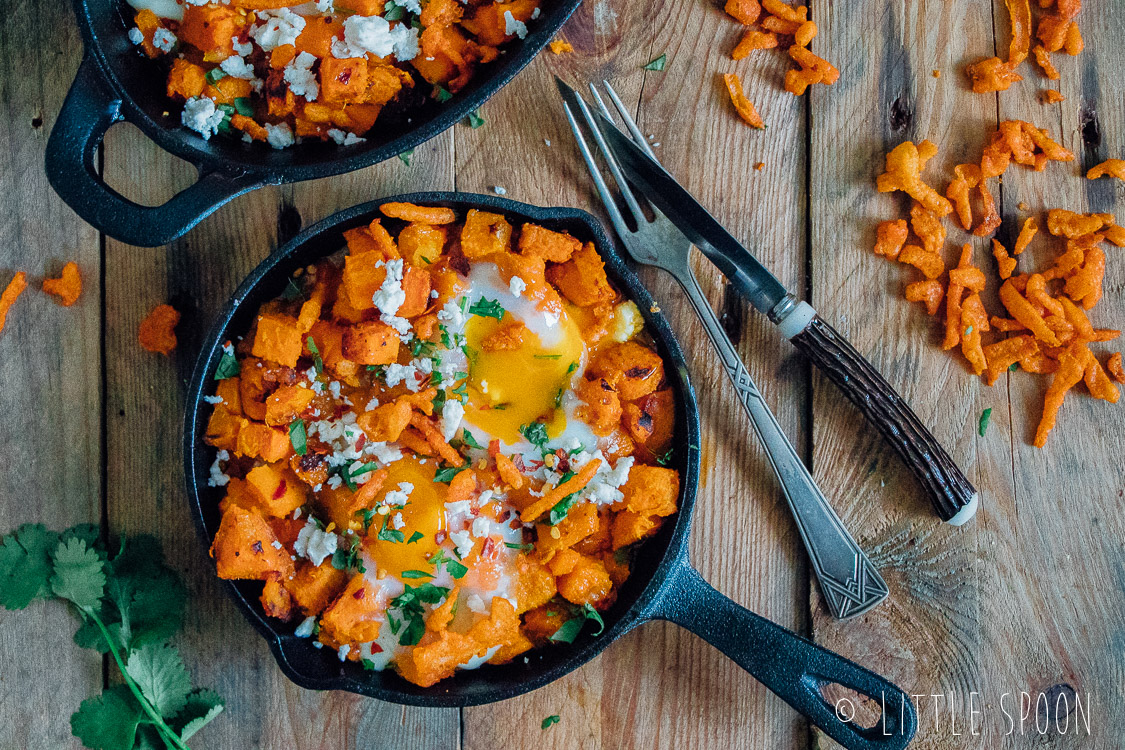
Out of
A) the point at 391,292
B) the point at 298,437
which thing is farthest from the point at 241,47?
the point at 298,437

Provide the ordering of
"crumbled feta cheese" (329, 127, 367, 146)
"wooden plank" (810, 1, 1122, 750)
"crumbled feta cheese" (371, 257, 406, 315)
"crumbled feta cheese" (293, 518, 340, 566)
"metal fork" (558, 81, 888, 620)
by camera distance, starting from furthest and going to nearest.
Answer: "wooden plank" (810, 1, 1122, 750)
"metal fork" (558, 81, 888, 620)
"crumbled feta cheese" (329, 127, 367, 146)
"crumbled feta cheese" (293, 518, 340, 566)
"crumbled feta cheese" (371, 257, 406, 315)

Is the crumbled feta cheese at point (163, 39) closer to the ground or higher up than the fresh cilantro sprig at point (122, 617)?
higher up

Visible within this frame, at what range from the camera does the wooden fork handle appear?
254 cm

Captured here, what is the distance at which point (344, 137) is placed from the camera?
2.34 m

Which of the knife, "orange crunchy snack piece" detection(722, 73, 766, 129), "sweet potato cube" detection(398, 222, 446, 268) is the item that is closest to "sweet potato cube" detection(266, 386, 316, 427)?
"sweet potato cube" detection(398, 222, 446, 268)

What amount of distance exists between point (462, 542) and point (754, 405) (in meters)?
1.01

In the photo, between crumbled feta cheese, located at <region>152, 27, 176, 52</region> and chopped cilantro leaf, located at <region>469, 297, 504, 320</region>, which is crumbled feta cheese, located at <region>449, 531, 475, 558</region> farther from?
crumbled feta cheese, located at <region>152, 27, 176, 52</region>

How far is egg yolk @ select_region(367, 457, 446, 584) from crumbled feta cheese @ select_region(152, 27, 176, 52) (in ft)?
4.51

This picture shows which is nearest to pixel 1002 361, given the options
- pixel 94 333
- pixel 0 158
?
pixel 94 333

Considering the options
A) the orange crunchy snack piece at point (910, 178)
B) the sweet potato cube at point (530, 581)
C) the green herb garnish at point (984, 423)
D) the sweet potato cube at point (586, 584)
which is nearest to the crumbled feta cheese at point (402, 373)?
the sweet potato cube at point (530, 581)

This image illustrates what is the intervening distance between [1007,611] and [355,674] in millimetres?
2108

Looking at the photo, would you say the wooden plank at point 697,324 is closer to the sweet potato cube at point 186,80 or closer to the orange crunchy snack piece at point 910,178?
the orange crunchy snack piece at point 910,178

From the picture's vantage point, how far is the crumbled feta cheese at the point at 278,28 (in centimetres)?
221

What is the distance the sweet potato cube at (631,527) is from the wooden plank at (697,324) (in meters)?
0.46
